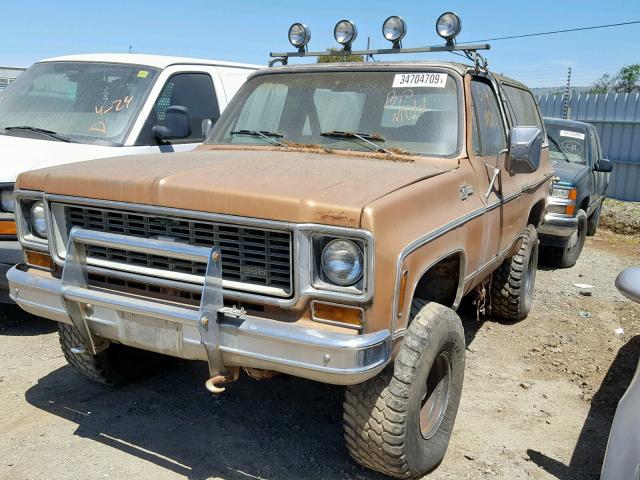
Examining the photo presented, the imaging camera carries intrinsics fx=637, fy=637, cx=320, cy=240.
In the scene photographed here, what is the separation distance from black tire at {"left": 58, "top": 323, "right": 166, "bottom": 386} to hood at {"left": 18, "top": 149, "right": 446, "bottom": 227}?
1.00 meters

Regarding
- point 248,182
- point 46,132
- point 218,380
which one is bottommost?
point 218,380

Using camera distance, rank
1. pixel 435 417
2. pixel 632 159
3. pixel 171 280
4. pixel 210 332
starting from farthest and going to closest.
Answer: pixel 632 159 < pixel 435 417 < pixel 171 280 < pixel 210 332

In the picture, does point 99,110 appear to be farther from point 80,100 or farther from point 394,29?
point 394,29

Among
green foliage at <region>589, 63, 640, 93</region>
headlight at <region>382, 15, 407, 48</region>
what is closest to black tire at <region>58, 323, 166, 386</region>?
headlight at <region>382, 15, 407, 48</region>

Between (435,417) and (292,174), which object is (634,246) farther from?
(292,174)

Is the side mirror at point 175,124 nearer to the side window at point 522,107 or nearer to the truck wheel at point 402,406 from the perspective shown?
the side window at point 522,107

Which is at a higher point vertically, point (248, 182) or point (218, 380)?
point (248, 182)

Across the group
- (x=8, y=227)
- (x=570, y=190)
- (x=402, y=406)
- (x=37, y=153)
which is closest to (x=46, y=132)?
(x=37, y=153)

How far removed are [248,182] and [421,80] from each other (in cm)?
167

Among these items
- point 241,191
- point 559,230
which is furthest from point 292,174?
point 559,230

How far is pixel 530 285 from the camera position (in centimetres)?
596

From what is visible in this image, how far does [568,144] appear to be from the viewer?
902cm

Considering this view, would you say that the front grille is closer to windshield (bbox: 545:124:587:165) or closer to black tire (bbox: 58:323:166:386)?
black tire (bbox: 58:323:166:386)

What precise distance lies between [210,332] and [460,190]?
1.65 meters
